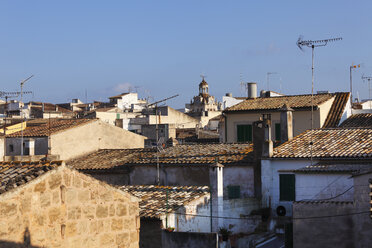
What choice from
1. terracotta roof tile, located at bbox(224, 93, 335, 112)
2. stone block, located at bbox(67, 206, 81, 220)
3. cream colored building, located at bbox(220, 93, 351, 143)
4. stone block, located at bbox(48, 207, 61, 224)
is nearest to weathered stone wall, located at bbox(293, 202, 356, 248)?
stone block, located at bbox(67, 206, 81, 220)

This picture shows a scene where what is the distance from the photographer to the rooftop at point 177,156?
26.9m

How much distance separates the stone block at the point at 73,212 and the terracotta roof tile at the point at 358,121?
24.5 metres

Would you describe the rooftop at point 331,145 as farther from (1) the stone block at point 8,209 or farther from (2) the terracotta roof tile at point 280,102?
(1) the stone block at point 8,209

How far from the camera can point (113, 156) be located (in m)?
31.5

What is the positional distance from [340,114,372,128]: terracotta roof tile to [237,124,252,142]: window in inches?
192

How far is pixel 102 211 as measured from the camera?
471 inches

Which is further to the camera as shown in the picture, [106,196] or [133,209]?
[133,209]

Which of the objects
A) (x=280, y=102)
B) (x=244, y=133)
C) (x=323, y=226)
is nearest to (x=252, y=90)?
(x=280, y=102)

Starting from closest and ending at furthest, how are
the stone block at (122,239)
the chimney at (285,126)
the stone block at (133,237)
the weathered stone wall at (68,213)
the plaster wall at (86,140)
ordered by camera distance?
the weathered stone wall at (68,213)
the stone block at (122,239)
the stone block at (133,237)
the chimney at (285,126)
the plaster wall at (86,140)

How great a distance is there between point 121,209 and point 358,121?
24.3 metres

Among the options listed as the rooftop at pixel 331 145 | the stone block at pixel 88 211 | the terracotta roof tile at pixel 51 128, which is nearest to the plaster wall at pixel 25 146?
the terracotta roof tile at pixel 51 128

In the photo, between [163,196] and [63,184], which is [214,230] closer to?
[163,196]

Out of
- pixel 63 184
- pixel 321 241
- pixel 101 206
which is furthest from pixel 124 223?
pixel 321 241

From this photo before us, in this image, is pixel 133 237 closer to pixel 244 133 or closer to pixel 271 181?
pixel 271 181
